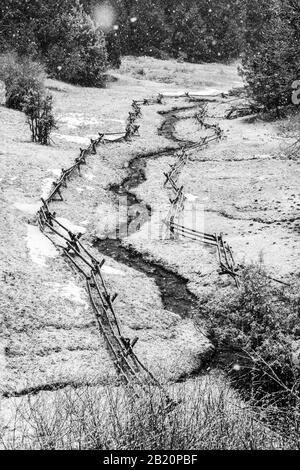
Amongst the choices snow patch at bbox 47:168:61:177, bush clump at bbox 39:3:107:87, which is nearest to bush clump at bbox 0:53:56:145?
snow patch at bbox 47:168:61:177

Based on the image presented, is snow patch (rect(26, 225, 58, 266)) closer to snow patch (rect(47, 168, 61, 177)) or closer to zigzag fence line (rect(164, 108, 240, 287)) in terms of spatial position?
zigzag fence line (rect(164, 108, 240, 287))

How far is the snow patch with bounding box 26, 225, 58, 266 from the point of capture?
6.14 metres

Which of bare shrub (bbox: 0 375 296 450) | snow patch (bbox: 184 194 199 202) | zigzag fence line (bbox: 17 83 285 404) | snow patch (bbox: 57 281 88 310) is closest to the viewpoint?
bare shrub (bbox: 0 375 296 450)

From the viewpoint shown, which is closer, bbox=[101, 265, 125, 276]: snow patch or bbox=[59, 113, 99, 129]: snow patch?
bbox=[101, 265, 125, 276]: snow patch

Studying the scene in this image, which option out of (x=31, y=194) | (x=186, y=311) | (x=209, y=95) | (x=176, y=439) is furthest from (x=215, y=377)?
(x=209, y=95)

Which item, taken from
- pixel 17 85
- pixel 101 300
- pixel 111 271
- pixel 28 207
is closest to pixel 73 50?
pixel 17 85

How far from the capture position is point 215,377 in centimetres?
470

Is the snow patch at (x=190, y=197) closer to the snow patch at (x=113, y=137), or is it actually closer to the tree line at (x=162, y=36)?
the tree line at (x=162, y=36)

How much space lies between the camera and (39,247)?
6465 mm

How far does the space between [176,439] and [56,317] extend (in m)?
2.41

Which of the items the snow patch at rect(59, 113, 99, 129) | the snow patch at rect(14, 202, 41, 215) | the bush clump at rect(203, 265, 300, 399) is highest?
the snow patch at rect(59, 113, 99, 129)

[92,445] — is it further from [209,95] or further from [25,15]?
[25,15]

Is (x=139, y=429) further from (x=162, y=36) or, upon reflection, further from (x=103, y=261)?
(x=162, y=36)

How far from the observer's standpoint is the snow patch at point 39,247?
614 centimetres
